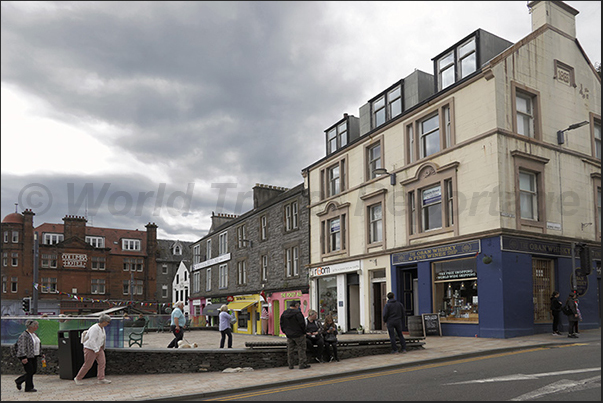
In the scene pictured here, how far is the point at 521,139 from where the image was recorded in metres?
20.2

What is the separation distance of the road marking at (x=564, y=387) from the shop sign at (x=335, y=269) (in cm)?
1766

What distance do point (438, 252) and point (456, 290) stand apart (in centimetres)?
159

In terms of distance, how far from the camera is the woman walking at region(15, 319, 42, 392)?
12.1m

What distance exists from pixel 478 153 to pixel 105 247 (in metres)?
59.5

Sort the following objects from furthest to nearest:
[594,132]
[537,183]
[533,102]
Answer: [594,132] → [533,102] → [537,183]

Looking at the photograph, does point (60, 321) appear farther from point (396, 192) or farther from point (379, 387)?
point (396, 192)

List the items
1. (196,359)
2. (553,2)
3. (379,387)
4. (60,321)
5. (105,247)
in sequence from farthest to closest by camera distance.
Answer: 1. (105,247)
2. (553,2)
3. (60,321)
4. (196,359)
5. (379,387)

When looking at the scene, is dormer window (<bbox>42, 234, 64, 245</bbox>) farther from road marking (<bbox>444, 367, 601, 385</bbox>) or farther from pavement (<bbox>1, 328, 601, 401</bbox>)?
road marking (<bbox>444, 367, 601, 385</bbox>)

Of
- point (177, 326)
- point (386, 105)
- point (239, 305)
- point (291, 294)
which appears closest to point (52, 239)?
point (239, 305)

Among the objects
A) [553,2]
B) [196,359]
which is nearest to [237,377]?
[196,359]

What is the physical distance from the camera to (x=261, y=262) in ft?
128

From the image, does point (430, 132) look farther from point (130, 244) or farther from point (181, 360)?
point (130, 244)

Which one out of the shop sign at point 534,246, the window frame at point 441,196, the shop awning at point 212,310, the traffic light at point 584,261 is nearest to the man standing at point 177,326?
the window frame at point 441,196

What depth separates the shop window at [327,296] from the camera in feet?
96.2
